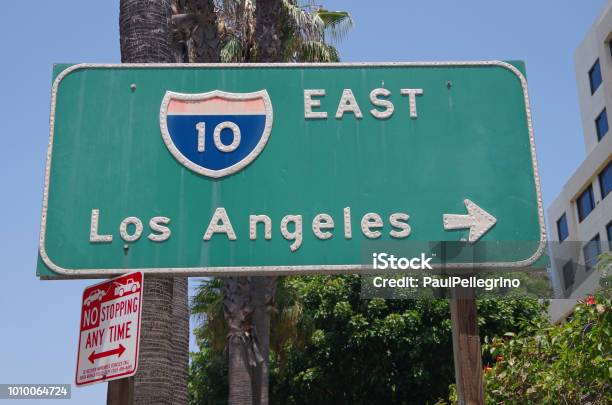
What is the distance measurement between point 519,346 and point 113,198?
12.0 metres

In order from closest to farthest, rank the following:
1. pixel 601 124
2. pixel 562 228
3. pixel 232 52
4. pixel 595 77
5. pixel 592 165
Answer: pixel 232 52, pixel 592 165, pixel 601 124, pixel 595 77, pixel 562 228

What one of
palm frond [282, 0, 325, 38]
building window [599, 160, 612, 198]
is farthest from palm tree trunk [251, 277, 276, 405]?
building window [599, 160, 612, 198]

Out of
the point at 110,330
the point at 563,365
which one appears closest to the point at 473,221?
the point at 110,330

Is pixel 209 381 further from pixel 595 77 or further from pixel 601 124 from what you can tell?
pixel 595 77

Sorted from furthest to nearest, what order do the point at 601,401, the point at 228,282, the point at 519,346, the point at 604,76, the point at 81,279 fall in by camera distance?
1. the point at 604,76
2. the point at 228,282
3. the point at 519,346
4. the point at 601,401
5. the point at 81,279

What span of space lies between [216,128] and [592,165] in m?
40.1

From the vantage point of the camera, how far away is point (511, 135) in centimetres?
507

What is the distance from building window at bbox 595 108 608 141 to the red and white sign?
39805 mm

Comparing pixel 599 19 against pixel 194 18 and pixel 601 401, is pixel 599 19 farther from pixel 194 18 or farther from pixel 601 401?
pixel 601 401

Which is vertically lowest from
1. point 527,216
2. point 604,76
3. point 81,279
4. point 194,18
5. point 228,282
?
point 81,279

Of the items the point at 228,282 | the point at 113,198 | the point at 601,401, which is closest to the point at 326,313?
the point at 228,282

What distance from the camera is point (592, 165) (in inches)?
1656

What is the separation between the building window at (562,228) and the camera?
48.5 m

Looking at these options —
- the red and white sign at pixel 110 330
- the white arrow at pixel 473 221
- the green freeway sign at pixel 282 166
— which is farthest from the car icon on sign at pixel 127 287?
the white arrow at pixel 473 221
